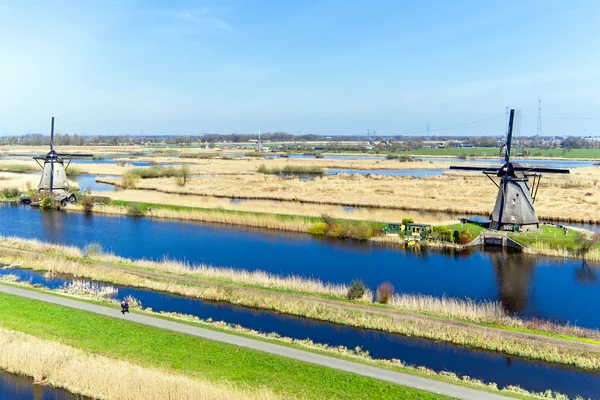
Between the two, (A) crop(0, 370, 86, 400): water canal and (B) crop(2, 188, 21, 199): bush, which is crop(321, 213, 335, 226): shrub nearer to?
(A) crop(0, 370, 86, 400): water canal

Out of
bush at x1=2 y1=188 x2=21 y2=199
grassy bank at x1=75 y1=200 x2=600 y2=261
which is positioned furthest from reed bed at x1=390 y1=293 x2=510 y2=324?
bush at x1=2 y1=188 x2=21 y2=199

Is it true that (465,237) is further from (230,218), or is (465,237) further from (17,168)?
(17,168)

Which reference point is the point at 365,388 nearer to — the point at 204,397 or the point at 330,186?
the point at 204,397

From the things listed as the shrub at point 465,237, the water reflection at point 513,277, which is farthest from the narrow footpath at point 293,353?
the shrub at point 465,237

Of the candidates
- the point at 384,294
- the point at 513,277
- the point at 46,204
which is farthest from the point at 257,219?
the point at 46,204

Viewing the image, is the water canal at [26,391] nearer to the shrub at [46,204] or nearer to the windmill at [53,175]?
the shrub at [46,204]
